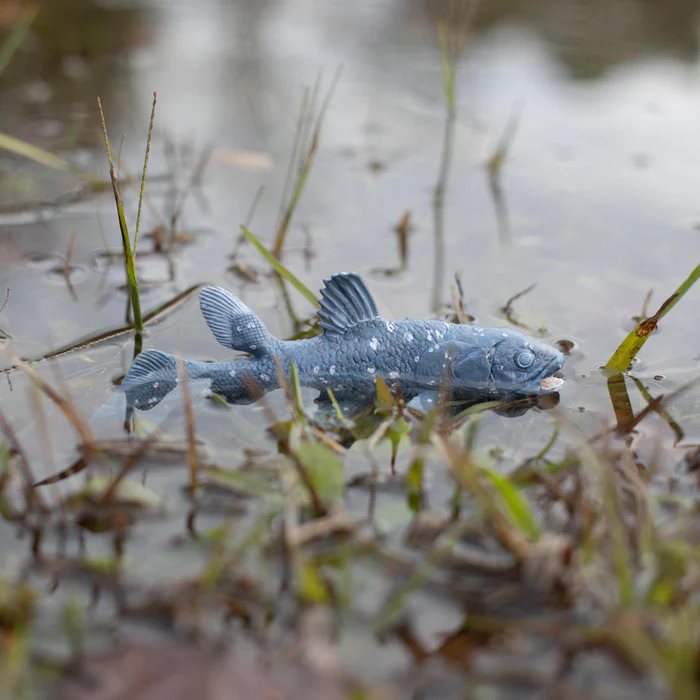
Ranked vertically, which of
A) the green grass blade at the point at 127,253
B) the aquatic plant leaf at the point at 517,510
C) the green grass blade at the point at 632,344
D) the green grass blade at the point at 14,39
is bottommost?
the aquatic plant leaf at the point at 517,510

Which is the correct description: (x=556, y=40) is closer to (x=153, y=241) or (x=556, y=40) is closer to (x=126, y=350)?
(x=153, y=241)

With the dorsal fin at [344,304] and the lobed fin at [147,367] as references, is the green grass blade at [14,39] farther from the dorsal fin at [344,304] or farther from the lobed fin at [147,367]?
the dorsal fin at [344,304]

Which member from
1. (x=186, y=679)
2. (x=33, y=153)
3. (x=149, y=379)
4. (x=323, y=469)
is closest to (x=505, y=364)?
(x=323, y=469)

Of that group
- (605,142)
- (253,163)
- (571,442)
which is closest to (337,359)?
(571,442)

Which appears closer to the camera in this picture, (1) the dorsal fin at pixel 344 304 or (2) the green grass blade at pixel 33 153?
(1) the dorsal fin at pixel 344 304

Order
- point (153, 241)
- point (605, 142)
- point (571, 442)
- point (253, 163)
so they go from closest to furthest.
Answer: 1. point (571, 442)
2. point (153, 241)
3. point (253, 163)
4. point (605, 142)

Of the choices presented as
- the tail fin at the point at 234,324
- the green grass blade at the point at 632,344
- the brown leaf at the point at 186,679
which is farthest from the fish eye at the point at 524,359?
the brown leaf at the point at 186,679

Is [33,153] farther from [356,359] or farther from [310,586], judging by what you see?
[310,586]
